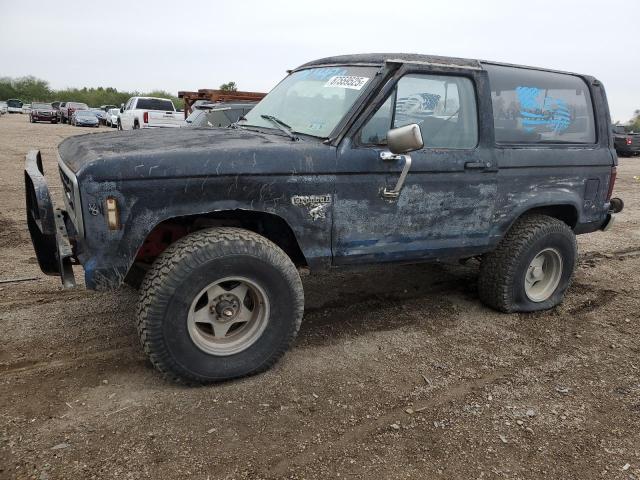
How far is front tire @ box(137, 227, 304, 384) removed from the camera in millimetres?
3004

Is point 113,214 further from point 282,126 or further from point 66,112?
point 66,112

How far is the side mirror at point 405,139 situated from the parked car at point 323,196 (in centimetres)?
1

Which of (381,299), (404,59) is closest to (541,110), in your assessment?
(404,59)

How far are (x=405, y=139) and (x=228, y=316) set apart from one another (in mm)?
1544

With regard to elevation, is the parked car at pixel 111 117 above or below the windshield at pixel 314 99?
below

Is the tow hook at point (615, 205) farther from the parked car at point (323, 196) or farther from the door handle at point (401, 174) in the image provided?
the door handle at point (401, 174)

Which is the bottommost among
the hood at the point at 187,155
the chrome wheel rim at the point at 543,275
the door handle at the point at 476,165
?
the chrome wheel rim at the point at 543,275

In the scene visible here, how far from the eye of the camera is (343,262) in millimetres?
3605

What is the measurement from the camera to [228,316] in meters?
3.26

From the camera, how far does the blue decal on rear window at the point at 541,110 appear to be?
169 inches

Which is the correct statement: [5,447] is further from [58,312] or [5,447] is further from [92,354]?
[58,312]

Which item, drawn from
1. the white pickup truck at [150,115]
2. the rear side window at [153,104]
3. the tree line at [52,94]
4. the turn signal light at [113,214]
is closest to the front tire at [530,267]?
the turn signal light at [113,214]

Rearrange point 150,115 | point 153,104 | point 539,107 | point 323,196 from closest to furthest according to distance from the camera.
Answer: point 323,196
point 539,107
point 150,115
point 153,104

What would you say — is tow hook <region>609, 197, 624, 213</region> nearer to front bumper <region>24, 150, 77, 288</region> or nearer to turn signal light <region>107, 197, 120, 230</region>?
turn signal light <region>107, 197, 120, 230</region>
